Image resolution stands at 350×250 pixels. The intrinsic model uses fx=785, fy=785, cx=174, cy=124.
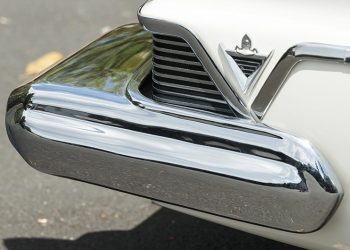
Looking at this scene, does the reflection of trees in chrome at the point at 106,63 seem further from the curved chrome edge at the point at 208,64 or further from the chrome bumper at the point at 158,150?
the curved chrome edge at the point at 208,64

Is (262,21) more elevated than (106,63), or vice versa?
(262,21)

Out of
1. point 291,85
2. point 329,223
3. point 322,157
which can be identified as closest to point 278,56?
point 291,85

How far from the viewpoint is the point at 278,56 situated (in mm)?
2311

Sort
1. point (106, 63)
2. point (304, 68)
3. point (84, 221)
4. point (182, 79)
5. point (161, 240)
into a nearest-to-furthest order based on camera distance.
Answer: point (304, 68) < point (182, 79) < point (106, 63) < point (161, 240) < point (84, 221)

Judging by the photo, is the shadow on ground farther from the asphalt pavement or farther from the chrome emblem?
the chrome emblem

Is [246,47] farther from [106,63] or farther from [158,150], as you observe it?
[106,63]

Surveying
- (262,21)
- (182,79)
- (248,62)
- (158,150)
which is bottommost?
(158,150)

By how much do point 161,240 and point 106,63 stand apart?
1.05 meters

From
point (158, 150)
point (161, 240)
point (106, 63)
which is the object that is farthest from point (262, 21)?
point (161, 240)

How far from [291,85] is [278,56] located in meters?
0.09

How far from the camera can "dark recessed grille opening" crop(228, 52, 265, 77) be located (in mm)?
2359

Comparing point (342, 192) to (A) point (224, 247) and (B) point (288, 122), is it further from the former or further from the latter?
(A) point (224, 247)

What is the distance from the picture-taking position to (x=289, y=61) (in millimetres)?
2299

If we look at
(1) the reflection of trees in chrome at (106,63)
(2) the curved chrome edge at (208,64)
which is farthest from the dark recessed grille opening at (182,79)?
(1) the reflection of trees in chrome at (106,63)
